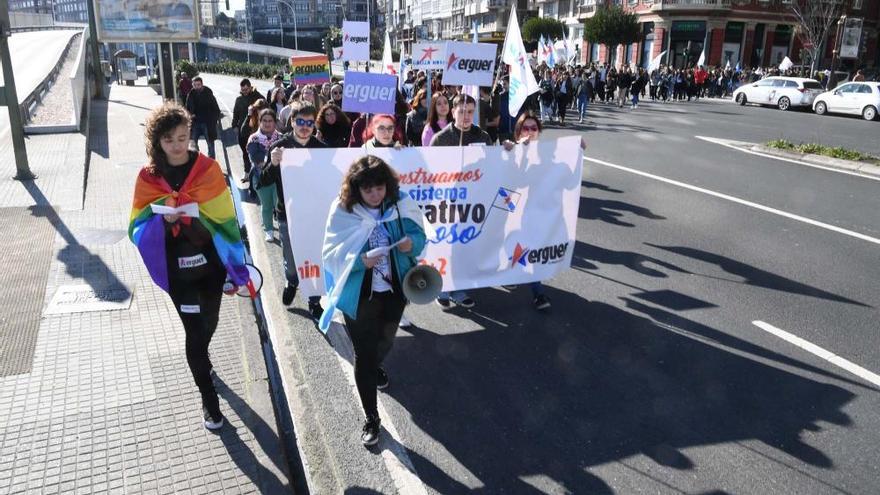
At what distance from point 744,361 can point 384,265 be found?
10.2 ft

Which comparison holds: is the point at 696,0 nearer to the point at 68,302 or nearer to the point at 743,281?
the point at 743,281

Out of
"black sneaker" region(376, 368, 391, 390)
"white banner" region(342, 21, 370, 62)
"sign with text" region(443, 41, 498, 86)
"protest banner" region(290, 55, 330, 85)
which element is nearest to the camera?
Answer: "black sneaker" region(376, 368, 391, 390)

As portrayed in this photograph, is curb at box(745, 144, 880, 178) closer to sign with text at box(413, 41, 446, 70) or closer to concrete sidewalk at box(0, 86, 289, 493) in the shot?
sign with text at box(413, 41, 446, 70)

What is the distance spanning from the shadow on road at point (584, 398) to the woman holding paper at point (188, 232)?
1404 millimetres

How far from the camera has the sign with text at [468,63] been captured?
7.69 m

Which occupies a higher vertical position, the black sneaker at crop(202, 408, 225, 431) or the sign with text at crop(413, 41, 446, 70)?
the sign with text at crop(413, 41, 446, 70)

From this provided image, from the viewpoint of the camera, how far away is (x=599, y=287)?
690 cm

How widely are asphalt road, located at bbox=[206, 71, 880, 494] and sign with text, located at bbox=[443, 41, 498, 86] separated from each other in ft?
7.93

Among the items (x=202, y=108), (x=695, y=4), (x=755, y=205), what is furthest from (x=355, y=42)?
(x=695, y=4)

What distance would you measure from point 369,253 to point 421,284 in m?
0.38

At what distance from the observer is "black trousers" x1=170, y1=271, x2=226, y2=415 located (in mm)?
4043

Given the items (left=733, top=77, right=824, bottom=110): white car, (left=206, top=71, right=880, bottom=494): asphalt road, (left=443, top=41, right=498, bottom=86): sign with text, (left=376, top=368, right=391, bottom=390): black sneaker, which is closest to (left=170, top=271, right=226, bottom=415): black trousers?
(left=206, top=71, right=880, bottom=494): asphalt road

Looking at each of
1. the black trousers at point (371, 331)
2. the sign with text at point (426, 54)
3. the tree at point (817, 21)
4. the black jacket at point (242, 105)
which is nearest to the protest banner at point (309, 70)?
the black jacket at point (242, 105)

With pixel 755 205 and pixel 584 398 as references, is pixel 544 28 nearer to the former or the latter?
pixel 755 205
